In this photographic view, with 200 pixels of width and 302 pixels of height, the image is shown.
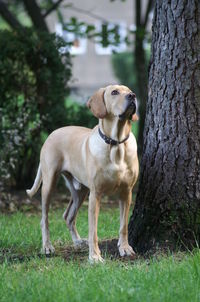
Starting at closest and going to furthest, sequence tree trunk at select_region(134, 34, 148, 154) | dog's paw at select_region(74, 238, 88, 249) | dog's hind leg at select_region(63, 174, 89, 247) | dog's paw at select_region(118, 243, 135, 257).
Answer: dog's paw at select_region(118, 243, 135, 257), dog's paw at select_region(74, 238, 88, 249), dog's hind leg at select_region(63, 174, 89, 247), tree trunk at select_region(134, 34, 148, 154)

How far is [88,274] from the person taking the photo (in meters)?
4.97

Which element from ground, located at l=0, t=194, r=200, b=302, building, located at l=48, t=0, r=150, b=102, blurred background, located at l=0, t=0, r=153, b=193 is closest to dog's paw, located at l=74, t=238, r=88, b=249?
ground, located at l=0, t=194, r=200, b=302

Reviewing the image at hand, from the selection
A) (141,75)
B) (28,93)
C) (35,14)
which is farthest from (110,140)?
(141,75)

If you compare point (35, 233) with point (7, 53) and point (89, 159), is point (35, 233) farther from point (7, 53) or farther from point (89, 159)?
point (7, 53)

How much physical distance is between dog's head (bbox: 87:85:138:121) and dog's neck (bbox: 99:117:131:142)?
60mm

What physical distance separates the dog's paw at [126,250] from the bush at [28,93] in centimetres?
373

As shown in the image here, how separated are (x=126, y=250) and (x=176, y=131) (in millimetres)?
1171

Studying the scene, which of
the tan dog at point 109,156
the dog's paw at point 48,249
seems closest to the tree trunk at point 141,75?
the dog's paw at point 48,249

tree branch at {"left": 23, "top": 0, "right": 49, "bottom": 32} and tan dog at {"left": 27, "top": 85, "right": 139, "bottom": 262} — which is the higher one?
tree branch at {"left": 23, "top": 0, "right": 49, "bottom": 32}

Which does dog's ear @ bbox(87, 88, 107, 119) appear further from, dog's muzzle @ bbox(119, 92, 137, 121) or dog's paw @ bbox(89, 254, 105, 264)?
dog's paw @ bbox(89, 254, 105, 264)

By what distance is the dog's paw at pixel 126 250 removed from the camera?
231 inches

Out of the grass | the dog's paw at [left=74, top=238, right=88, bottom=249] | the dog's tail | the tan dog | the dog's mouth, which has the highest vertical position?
the dog's mouth

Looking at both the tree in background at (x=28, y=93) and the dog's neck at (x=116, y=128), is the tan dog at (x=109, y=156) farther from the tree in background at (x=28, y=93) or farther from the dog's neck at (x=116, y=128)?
the tree in background at (x=28, y=93)

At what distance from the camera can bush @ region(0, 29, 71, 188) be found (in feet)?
31.3
